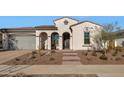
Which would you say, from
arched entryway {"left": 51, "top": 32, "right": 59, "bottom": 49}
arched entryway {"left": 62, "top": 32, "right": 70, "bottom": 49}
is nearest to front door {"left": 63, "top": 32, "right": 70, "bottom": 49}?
arched entryway {"left": 62, "top": 32, "right": 70, "bottom": 49}

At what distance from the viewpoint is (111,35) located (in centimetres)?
2970

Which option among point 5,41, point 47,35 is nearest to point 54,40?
point 47,35

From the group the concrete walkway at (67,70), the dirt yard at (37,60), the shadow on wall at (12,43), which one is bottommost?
the concrete walkway at (67,70)

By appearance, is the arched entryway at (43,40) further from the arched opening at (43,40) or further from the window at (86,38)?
the window at (86,38)

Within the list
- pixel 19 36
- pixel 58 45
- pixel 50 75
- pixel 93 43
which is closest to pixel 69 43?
pixel 58 45

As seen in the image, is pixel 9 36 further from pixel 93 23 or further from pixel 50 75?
pixel 50 75

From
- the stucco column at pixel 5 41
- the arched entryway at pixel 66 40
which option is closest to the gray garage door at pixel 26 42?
the stucco column at pixel 5 41

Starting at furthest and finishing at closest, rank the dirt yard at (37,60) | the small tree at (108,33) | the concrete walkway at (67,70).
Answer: the small tree at (108,33) < the dirt yard at (37,60) < the concrete walkway at (67,70)

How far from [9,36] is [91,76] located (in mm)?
26113

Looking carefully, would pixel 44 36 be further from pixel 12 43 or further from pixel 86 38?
pixel 86 38

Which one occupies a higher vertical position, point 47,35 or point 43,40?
point 47,35

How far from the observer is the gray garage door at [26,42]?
36844 mm

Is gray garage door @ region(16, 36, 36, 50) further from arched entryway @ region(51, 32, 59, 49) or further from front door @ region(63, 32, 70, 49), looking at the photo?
front door @ region(63, 32, 70, 49)

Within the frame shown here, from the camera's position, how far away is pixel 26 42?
122 ft
